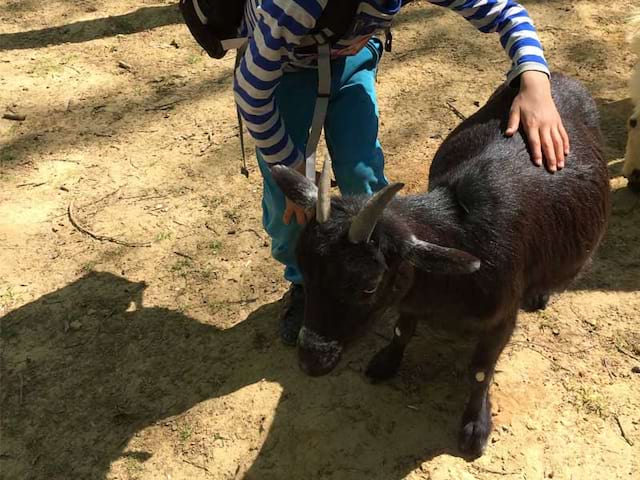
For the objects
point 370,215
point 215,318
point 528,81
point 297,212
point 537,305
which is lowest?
point 215,318

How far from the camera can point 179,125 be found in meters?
5.07

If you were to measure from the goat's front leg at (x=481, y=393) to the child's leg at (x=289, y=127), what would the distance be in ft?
3.59

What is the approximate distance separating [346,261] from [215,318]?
168 centimetres

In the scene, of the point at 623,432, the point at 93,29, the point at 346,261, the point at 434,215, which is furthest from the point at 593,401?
the point at 93,29

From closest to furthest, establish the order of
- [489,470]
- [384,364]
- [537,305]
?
1. [489,470]
2. [384,364]
3. [537,305]

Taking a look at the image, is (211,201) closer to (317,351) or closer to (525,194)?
(317,351)

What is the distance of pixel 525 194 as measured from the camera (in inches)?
106

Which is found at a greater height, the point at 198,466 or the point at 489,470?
the point at 489,470

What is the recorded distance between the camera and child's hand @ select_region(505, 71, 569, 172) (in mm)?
2730

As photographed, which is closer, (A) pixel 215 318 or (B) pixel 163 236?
(A) pixel 215 318

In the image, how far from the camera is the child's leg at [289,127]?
301cm

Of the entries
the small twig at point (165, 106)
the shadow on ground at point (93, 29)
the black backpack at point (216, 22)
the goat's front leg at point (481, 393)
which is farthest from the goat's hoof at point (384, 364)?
the shadow on ground at point (93, 29)

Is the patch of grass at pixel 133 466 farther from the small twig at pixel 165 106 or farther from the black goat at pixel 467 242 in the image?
the small twig at pixel 165 106

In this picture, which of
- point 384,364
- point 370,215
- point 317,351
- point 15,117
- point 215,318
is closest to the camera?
point 370,215
